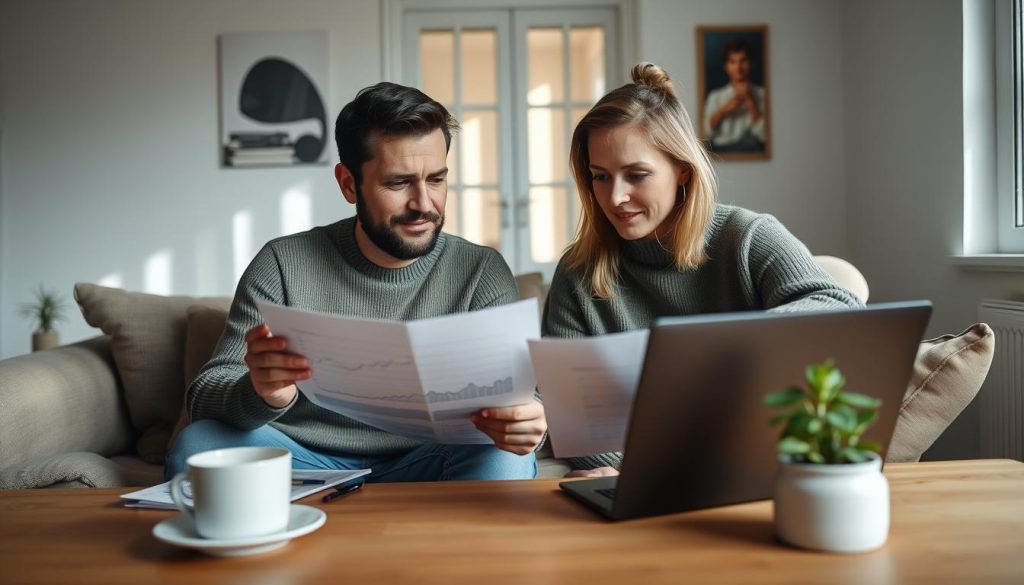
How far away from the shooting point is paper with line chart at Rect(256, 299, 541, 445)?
2.96 feet

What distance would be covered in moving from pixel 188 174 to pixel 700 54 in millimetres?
2544

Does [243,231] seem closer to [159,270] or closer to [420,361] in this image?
[159,270]

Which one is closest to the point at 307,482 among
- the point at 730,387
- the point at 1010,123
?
the point at 730,387

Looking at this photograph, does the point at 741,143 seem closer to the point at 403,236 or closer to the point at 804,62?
Answer: the point at 804,62

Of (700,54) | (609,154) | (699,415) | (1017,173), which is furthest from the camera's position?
(700,54)

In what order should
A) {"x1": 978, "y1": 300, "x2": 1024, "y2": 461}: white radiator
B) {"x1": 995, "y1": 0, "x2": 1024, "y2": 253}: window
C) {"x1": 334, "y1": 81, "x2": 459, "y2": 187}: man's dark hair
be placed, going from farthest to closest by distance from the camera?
{"x1": 995, "y1": 0, "x2": 1024, "y2": 253}: window, {"x1": 978, "y1": 300, "x2": 1024, "y2": 461}: white radiator, {"x1": 334, "y1": 81, "x2": 459, "y2": 187}: man's dark hair

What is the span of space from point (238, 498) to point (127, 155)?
156 inches

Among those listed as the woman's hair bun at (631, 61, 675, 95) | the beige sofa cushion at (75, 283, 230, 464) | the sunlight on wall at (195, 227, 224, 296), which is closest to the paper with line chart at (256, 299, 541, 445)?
the woman's hair bun at (631, 61, 675, 95)

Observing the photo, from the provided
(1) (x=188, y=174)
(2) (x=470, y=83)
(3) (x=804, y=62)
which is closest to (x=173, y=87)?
(1) (x=188, y=174)

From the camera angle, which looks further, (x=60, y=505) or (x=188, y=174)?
(x=188, y=174)

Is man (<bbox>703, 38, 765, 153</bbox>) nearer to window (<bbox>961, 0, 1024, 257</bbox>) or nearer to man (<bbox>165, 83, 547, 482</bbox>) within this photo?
window (<bbox>961, 0, 1024, 257</bbox>)

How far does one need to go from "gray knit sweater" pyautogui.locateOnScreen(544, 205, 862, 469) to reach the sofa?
0.28 meters

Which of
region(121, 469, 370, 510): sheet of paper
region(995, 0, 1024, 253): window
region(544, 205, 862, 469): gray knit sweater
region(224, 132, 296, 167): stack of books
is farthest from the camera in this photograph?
region(224, 132, 296, 167): stack of books

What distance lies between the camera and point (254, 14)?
4172mm
